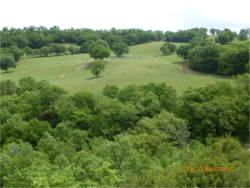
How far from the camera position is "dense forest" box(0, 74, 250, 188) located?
1303 centimetres

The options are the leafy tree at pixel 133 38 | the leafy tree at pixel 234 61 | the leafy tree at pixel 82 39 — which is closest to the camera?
the leafy tree at pixel 234 61

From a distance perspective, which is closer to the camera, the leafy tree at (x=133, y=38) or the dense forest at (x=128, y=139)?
the dense forest at (x=128, y=139)

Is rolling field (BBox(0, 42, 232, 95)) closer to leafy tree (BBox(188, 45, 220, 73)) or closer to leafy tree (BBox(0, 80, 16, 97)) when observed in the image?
leafy tree (BBox(188, 45, 220, 73))

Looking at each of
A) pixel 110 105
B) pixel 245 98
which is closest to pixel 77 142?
pixel 110 105

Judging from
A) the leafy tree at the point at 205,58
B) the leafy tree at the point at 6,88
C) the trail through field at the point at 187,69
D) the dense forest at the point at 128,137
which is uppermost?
the leafy tree at the point at 205,58

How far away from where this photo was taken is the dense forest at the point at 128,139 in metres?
13.0

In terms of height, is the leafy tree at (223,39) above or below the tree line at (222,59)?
above

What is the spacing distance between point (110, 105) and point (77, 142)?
9.68 meters

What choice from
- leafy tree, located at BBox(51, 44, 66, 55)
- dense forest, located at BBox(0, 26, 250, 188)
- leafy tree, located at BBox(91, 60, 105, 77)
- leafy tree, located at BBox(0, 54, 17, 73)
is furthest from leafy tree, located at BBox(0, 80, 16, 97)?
leafy tree, located at BBox(51, 44, 66, 55)

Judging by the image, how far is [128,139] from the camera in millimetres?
18328

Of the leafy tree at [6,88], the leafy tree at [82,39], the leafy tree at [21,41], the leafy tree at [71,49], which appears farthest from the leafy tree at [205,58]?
the leafy tree at [21,41]

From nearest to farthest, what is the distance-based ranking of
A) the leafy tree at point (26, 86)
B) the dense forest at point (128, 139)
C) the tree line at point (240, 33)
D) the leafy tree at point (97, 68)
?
the dense forest at point (128, 139)
the leafy tree at point (26, 86)
the leafy tree at point (97, 68)
the tree line at point (240, 33)

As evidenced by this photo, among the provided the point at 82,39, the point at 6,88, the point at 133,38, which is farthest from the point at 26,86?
the point at 133,38

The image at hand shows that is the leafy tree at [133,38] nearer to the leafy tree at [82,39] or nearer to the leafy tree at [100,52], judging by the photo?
the leafy tree at [82,39]
